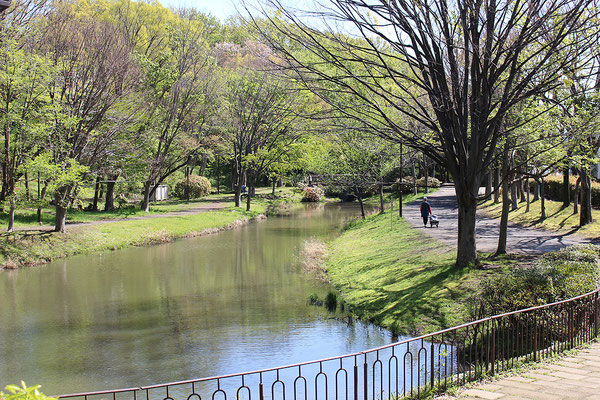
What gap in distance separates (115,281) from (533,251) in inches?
567

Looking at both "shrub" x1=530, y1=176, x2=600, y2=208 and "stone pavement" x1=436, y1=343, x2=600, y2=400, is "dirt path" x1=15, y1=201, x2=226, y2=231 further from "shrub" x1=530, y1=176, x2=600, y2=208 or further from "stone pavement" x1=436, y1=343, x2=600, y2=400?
"stone pavement" x1=436, y1=343, x2=600, y2=400

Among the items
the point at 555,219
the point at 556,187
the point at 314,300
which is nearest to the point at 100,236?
the point at 314,300

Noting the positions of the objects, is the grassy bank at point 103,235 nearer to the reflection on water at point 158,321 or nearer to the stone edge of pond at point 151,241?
the stone edge of pond at point 151,241

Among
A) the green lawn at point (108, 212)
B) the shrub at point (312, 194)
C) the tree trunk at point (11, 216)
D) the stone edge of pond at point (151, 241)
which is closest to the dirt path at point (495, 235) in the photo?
the stone edge of pond at point (151, 241)

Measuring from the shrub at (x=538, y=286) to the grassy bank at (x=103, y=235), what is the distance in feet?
62.6

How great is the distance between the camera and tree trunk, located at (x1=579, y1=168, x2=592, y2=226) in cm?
2166

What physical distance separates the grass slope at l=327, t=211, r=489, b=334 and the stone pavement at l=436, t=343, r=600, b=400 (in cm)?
465

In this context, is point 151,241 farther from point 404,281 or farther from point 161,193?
point 161,193

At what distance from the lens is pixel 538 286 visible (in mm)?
10109

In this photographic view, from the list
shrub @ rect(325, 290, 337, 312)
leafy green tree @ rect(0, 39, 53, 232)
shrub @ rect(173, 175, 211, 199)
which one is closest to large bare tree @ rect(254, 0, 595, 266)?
shrub @ rect(325, 290, 337, 312)

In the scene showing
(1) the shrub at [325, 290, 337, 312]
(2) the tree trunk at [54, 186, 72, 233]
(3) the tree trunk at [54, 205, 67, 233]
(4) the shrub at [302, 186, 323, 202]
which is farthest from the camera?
(4) the shrub at [302, 186, 323, 202]

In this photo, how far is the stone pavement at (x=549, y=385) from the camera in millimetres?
6527

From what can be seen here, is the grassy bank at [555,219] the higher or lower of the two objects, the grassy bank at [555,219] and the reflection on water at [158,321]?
the higher

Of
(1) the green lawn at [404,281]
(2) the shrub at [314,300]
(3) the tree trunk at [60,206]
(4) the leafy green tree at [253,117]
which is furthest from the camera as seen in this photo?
(4) the leafy green tree at [253,117]
